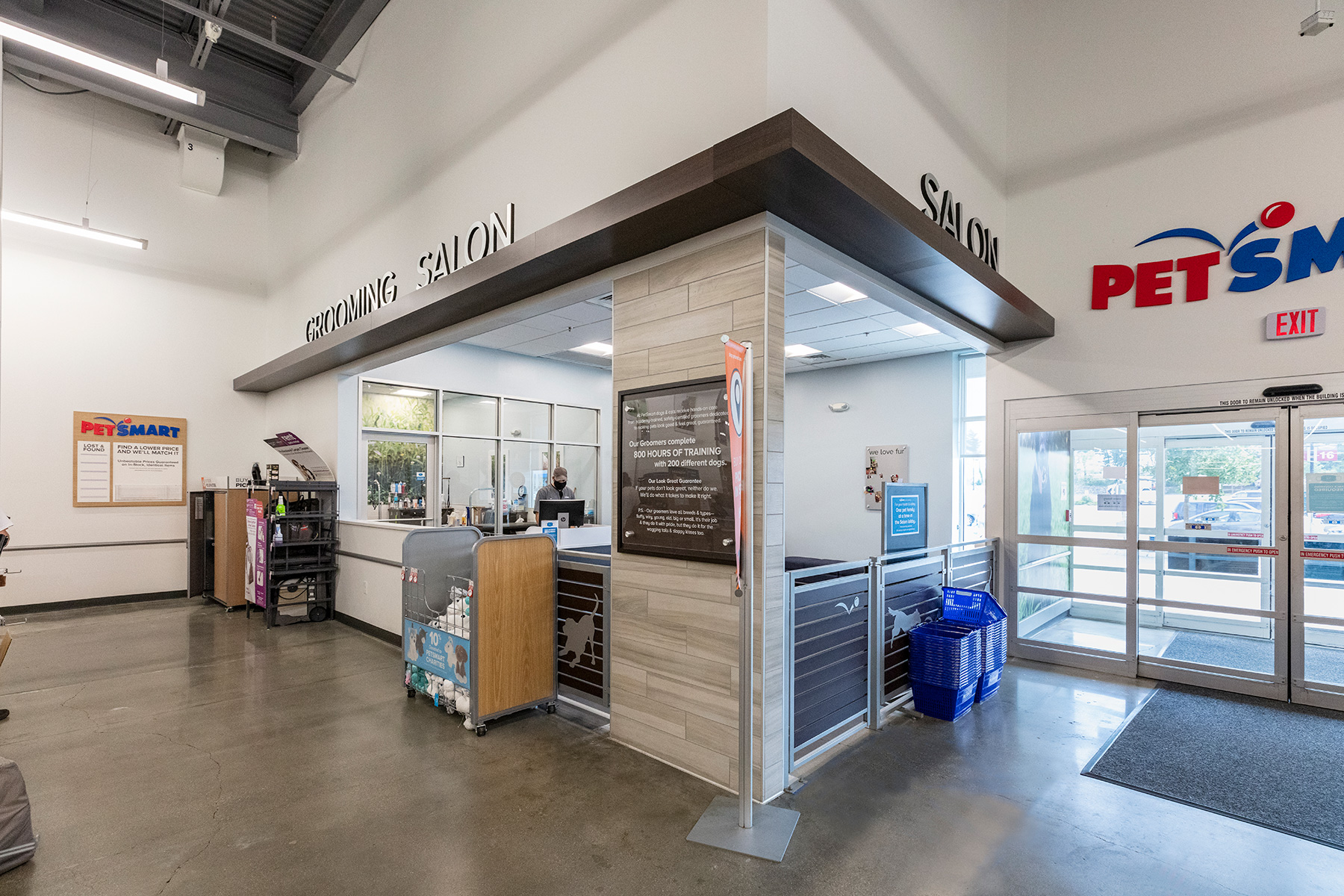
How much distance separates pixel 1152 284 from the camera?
4.93 m

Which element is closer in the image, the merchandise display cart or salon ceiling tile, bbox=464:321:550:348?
the merchandise display cart

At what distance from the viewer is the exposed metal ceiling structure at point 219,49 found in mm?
6777

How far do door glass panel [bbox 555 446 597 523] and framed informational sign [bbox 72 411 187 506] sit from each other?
16.7ft

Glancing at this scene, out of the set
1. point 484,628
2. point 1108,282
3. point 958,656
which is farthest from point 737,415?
point 1108,282

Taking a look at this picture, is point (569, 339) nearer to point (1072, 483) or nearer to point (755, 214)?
point (755, 214)

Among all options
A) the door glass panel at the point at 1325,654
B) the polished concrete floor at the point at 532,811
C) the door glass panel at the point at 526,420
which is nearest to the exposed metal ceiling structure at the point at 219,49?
the door glass panel at the point at 526,420

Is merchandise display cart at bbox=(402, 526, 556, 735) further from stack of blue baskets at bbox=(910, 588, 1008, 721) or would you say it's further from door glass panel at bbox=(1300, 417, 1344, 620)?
door glass panel at bbox=(1300, 417, 1344, 620)

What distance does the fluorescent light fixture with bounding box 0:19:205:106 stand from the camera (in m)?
4.27

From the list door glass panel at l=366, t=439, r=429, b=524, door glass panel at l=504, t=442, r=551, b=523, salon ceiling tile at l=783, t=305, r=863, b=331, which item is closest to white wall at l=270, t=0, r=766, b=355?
door glass panel at l=366, t=439, r=429, b=524

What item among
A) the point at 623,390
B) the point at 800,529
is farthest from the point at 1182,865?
the point at 800,529

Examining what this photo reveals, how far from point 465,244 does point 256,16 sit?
199 inches

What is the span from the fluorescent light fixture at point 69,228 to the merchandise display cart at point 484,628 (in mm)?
5968

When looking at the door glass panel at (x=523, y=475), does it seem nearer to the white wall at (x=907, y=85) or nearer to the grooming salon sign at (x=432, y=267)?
the grooming salon sign at (x=432, y=267)

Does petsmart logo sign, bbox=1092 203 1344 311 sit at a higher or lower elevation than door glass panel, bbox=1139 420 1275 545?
higher
